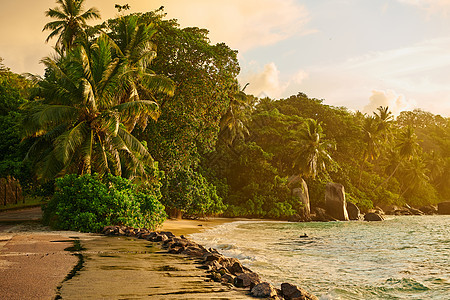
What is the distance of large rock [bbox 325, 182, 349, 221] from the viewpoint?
39.2 metres

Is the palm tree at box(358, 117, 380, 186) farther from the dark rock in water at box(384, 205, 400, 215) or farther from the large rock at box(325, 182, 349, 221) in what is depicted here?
the large rock at box(325, 182, 349, 221)

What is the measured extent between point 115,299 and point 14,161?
17.5 meters

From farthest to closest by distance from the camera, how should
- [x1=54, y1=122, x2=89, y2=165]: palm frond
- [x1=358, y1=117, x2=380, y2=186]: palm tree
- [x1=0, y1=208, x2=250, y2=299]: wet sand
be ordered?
[x1=358, y1=117, x2=380, y2=186]: palm tree → [x1=54, y1=122, x2=89, y2=165]: palm frond → [x1=0, y1=208, x2=250, y2=299]: wet sand

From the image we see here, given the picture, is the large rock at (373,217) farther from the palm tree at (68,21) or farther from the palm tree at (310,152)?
the palm tree at (68,21)

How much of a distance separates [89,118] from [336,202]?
2966 cm

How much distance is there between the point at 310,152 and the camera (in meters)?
38.9

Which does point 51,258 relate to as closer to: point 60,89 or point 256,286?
point 256,286

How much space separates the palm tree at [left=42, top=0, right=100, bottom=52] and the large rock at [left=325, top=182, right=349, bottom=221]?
27.5 meters

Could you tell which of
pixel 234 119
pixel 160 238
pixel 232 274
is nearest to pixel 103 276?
pixel 232 274

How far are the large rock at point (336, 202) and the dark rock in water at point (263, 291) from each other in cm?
3495

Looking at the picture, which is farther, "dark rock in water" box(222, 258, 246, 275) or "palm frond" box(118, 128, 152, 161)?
"palm frond" box(118, 128, 152, 161)

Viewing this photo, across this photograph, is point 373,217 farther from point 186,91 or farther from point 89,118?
point 89,118

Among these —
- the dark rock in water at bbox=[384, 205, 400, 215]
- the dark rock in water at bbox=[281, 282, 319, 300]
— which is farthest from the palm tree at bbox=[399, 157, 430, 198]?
the dark rock in water at bbox=[281, 282, 319, 300]

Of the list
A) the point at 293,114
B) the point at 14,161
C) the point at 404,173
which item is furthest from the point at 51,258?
the point at 404,173
